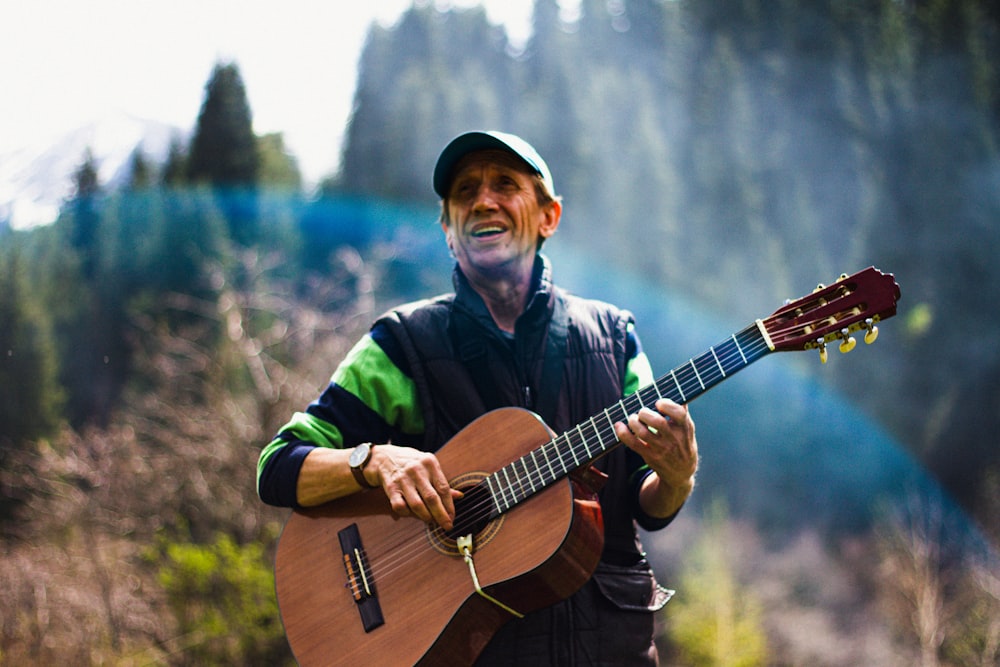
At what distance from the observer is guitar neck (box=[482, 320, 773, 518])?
177 cm

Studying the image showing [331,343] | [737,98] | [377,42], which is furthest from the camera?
[377,42]

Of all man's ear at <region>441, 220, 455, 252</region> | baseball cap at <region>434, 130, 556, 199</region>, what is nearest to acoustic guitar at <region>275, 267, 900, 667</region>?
man's ear at <region>441, 220, 455, 252</region>

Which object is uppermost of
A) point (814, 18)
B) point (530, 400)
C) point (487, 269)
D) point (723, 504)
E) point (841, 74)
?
point (814, 18)

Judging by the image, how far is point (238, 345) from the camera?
990cm

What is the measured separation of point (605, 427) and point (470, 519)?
0.40 meters

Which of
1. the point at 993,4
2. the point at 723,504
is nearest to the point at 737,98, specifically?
the point at 993,4

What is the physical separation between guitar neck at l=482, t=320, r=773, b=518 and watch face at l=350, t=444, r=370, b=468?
0.30 m

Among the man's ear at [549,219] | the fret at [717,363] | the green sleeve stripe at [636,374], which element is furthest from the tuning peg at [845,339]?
the man's ear at [549,219]

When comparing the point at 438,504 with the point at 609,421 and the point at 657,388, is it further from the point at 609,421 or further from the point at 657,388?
the point at 657,388

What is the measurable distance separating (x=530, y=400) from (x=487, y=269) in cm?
39

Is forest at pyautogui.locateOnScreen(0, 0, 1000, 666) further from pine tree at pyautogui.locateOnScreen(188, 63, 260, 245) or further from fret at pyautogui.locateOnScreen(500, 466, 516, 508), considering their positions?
fret at pyautogui.locateOnScreen(500, 466, 516, 508)

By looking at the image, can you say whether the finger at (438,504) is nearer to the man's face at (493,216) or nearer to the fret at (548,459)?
the fret at (548,459)

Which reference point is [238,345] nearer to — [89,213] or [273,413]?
[273,413]

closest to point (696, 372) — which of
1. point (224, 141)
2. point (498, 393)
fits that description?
point (498, 393)
